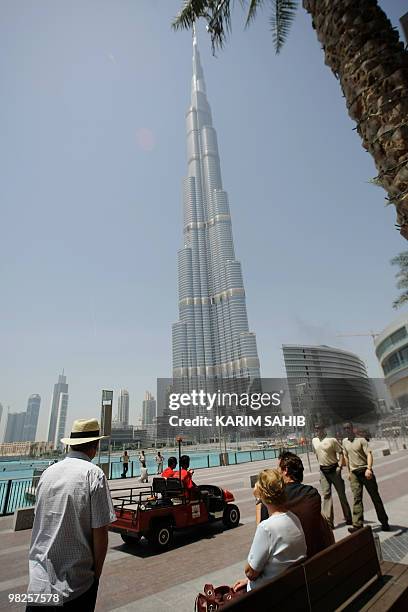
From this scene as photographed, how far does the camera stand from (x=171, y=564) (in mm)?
5094

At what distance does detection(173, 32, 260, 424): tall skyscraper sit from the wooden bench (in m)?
149

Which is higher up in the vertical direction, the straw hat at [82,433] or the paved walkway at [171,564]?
the straw hat at [82,433]

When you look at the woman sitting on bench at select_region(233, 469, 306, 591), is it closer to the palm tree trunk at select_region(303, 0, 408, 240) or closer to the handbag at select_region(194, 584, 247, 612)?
the handbag at select_region(194, 584, 247, 612)

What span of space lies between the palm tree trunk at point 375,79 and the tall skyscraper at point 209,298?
149m

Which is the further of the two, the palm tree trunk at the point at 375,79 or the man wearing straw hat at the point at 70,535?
the palm tree trunk at the point at 375,79

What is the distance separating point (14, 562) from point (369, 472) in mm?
6608

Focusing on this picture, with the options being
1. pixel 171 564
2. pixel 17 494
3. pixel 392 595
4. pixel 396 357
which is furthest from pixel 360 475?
pixel 396 357

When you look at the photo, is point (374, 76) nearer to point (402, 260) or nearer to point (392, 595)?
point (392, 595)

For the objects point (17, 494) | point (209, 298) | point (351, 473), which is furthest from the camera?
point (209, 298)

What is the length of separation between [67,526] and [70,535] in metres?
0.06

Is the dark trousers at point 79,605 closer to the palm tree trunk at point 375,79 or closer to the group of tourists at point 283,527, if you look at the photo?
the group of tourists at point 283,527

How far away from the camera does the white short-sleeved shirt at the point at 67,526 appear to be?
1.94 metres

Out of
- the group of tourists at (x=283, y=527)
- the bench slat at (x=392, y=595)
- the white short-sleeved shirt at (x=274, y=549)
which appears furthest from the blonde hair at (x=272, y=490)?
the bench slat at (x=392, y=595)

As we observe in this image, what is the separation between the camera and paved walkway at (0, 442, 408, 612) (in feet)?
12.8
